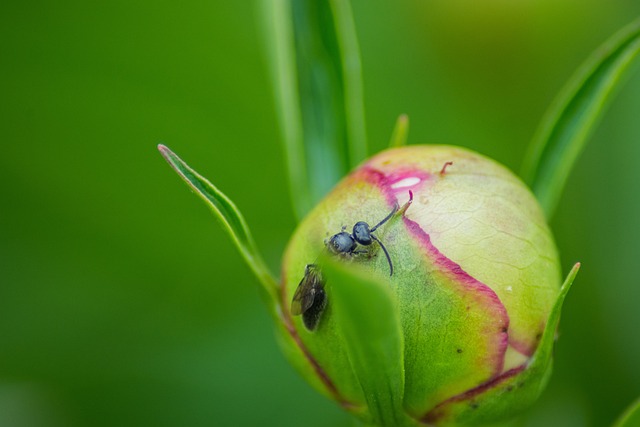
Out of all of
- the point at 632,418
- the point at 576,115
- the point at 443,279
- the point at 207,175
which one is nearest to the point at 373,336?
A: the point at 443,279

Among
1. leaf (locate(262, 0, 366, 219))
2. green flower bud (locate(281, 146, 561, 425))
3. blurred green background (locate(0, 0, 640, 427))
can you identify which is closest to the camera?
green flower bud (locate(281, 146, 561, 425))

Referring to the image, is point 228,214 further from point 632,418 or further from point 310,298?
point 632,418

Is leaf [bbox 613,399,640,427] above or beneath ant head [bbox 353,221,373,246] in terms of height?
beneath

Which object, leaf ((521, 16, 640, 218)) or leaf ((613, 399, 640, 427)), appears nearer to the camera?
leaf ((613, 399, 640, 427))

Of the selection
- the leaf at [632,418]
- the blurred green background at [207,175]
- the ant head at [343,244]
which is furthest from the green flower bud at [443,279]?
the blurred green background at [207,175]

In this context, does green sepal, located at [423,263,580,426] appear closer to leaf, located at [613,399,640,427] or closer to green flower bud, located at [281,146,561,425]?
green flower bud, located at [281,146,561,425]

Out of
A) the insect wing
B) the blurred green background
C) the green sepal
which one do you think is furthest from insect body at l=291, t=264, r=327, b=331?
the blurred green background
